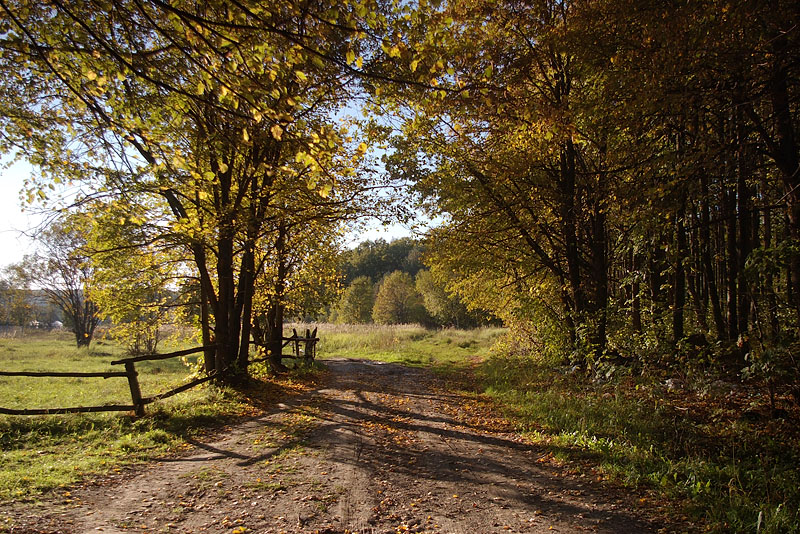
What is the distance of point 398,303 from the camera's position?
67.4 m

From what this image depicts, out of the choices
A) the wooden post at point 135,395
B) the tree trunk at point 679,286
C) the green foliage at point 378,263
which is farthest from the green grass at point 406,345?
the green foliage at point 378,263

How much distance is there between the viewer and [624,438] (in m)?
5.73

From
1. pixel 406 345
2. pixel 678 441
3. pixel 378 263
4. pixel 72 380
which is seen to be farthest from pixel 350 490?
pixel 378 263

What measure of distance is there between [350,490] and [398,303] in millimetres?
62864

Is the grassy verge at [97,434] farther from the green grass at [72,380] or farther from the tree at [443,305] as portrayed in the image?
the tree at [443,305]

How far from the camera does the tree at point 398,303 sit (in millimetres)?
64625

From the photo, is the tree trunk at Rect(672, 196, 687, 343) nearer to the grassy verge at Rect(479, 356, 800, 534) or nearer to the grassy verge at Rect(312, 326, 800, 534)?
the grassy verge at Rect(312, 326, 800, 534)

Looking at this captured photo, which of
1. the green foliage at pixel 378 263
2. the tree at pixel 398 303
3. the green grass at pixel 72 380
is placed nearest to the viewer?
the green grass at pixel 72 380

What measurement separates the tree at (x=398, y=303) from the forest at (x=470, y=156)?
48.7 meters

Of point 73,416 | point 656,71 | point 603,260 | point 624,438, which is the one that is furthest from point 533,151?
point 73,416

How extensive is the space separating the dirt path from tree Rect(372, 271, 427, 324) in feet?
183

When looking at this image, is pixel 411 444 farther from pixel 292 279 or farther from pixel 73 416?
pixel 292 279

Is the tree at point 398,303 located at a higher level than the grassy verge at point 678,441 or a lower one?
higher

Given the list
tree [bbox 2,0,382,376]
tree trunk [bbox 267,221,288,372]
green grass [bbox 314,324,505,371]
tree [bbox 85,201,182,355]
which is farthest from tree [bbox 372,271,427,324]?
tree [bbox 2,0,382,376]
